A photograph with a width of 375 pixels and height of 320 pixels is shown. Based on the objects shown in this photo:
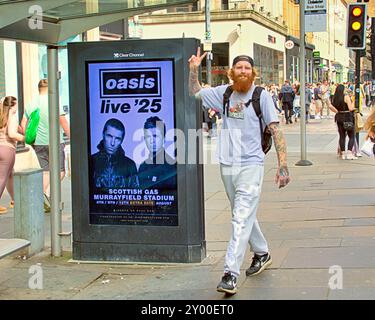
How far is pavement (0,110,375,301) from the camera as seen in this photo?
511 centimetres

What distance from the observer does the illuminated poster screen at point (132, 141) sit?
19.2 ft

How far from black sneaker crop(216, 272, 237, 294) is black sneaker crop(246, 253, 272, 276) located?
0.57 metres

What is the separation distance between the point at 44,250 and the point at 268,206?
3473 millimetres

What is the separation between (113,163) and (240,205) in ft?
5.05

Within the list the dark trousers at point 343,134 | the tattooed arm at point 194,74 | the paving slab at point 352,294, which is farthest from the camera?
the dark trousers at point 343,134

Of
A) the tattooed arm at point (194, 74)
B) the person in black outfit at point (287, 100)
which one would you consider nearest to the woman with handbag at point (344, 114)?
the tattooed arm at point (194, 74)

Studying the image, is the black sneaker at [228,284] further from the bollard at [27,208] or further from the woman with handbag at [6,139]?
the woman with handbag at [6,139]

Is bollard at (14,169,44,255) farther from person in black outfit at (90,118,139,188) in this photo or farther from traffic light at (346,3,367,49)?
traffic light at (346,3,367,49)

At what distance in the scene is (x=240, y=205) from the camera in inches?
200

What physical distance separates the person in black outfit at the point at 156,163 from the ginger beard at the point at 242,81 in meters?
0.96

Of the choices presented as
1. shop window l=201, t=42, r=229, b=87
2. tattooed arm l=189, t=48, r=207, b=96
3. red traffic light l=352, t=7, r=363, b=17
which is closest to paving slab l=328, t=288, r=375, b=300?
tattooed arm l=189, t=48, r=207, b=96

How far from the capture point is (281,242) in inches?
264
